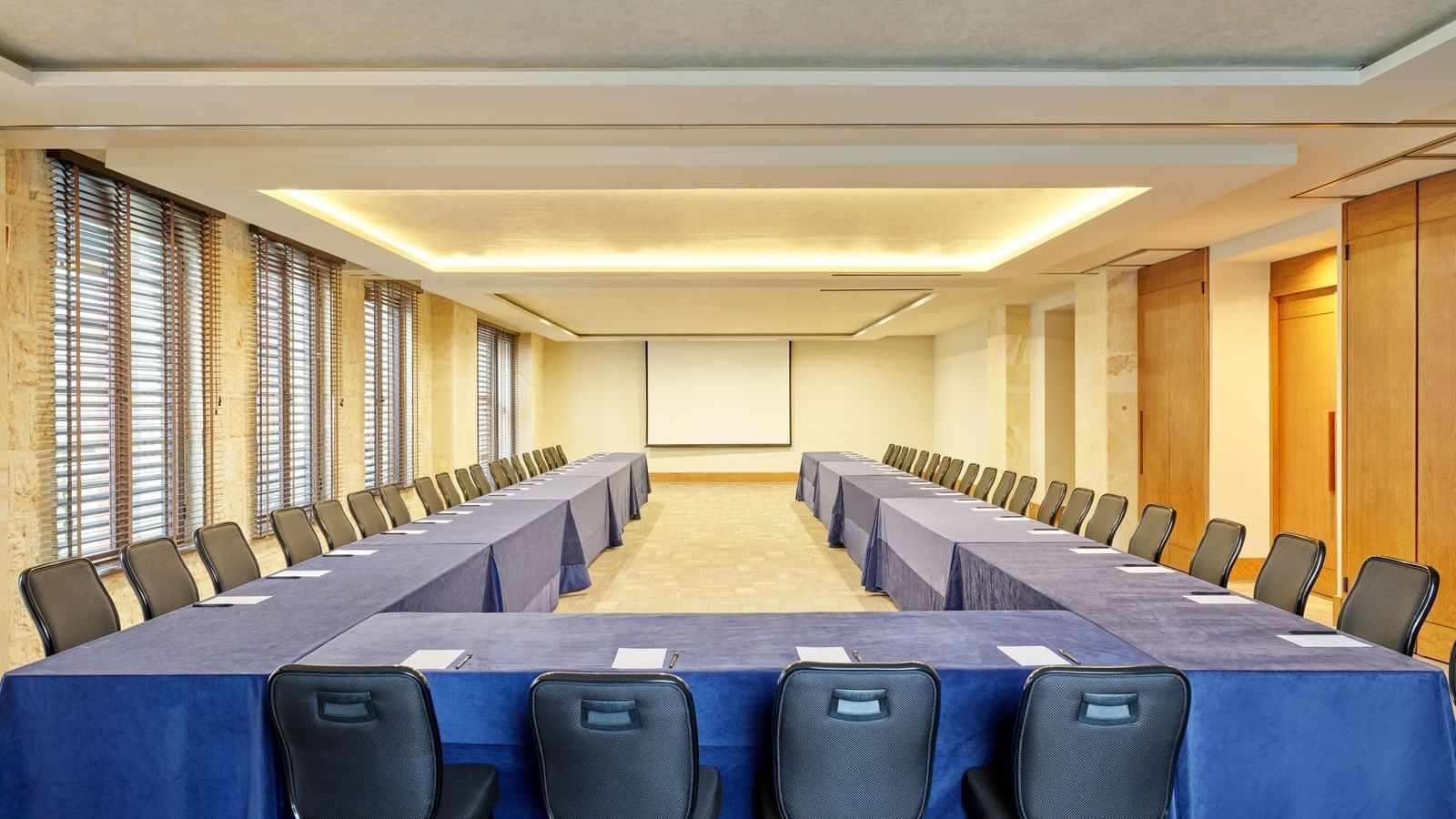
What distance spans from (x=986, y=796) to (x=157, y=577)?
3.50 meters

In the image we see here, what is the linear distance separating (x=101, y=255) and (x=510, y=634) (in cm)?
424

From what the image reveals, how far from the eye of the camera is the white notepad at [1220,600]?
305 centimetres

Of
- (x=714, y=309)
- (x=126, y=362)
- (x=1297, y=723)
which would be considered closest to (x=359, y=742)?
(x=1297, y=723)

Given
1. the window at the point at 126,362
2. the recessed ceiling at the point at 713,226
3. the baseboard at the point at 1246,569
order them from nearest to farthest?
the window at the point at 126,362, the recessed ceiling at the point at 713,226, the baseboard at the point at 1246,569

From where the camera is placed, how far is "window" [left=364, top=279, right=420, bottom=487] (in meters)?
8.67

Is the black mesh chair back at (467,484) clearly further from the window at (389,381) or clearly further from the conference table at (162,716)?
the conference table at (162,716)

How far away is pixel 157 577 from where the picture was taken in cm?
336

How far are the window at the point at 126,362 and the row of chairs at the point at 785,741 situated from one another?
382cm

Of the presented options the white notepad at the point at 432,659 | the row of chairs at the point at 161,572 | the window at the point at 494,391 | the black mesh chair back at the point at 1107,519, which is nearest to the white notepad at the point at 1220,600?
the black mesh chair back at the point at 1107,519

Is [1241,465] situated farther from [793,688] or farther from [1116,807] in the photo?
[793,688]

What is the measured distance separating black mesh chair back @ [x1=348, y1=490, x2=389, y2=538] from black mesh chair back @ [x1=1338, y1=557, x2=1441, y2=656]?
210 inches

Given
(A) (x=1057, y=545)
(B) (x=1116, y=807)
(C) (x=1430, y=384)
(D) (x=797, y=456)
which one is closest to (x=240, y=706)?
(B) (x=1116, y=807)

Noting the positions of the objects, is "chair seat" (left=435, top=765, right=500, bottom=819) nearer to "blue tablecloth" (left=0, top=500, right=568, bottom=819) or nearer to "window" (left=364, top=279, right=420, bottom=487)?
"blue tablecloth" (left=0, top=500, right=568, bottom=819)

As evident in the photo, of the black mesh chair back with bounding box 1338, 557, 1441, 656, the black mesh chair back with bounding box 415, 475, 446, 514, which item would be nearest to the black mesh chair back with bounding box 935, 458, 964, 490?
the black mesh chair back with bounding box 415, 475, 446, 514
